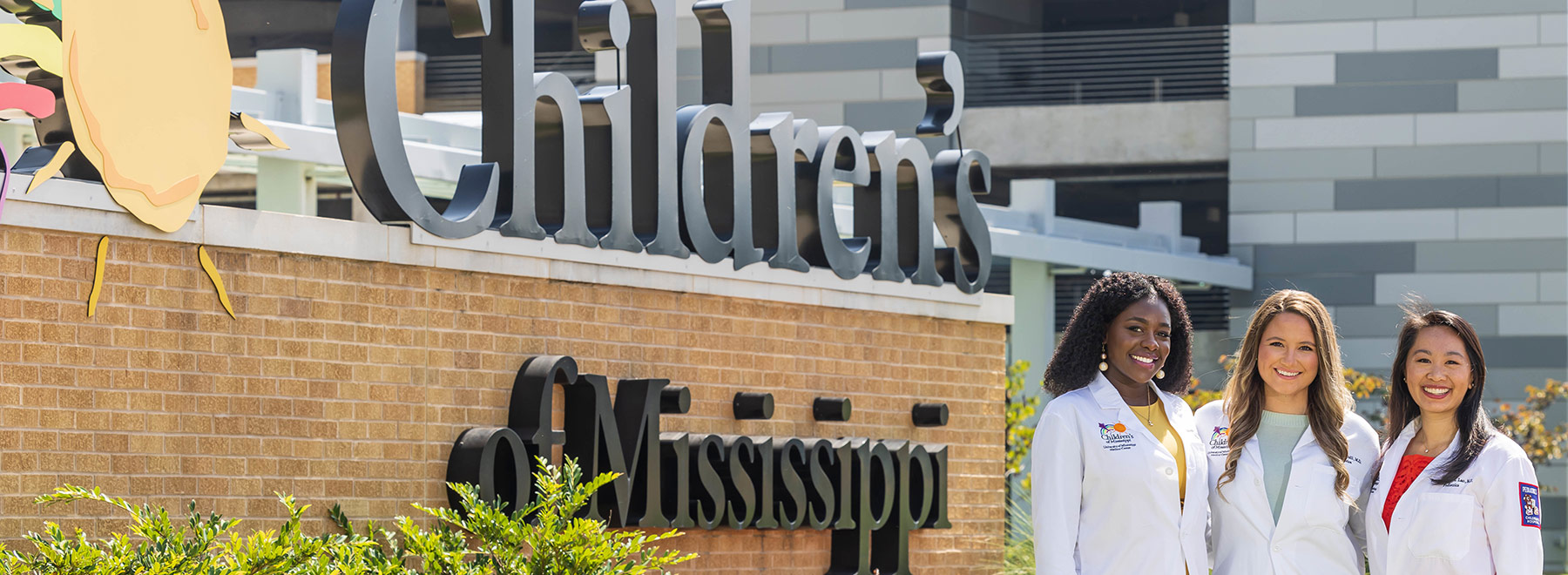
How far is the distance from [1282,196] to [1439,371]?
2011 cm

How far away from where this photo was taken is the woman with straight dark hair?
6168 mm

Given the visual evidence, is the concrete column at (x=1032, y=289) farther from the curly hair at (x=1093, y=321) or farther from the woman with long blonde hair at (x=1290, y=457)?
the woman with long blonde hair at (x=1290, y=457)

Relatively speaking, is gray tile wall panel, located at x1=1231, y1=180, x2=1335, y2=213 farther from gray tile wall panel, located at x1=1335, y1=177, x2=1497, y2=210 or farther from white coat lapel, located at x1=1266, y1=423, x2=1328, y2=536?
white coat lapel, located at x1=1266, y1=423, x2=1328, y2=536

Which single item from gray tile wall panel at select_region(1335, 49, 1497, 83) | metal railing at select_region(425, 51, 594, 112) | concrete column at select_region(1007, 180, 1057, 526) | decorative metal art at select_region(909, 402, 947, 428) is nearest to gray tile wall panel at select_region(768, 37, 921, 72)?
metal railing at select_region(425, 51, 594, 112)

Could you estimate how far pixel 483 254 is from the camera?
8703 mm

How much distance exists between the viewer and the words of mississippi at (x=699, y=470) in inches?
340

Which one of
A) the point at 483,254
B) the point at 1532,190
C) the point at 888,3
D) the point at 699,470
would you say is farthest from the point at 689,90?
the point at 483,254

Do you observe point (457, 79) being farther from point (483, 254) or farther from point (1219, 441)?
point (1219, 441)

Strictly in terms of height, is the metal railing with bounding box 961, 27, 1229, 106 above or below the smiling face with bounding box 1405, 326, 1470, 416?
above

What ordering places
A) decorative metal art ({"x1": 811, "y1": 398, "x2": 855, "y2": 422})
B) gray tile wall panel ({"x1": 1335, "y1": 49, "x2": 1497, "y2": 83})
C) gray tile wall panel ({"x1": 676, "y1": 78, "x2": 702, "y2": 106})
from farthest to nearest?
1. gray tile wall panel ({"x1": 676, "y1": 78, "x2": 702, "y2": 106})
2. gray tile wall panel ({"x1": 1335, "y1": 49, "x2": 1497, "y2": 83})
3. decorative metal art ({"x1": 811, "y1": 398, "x2": 855, "y2": 422})

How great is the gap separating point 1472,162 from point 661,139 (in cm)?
1830

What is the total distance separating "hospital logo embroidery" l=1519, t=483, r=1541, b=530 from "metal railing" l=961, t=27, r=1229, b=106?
2147 centimetres

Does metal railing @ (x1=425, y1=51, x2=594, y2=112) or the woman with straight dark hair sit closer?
the woman with straight dark hair

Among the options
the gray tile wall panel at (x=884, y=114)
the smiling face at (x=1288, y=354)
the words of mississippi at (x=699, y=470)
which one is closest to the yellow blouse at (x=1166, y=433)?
the smiling face at (x=1288, y=354)
